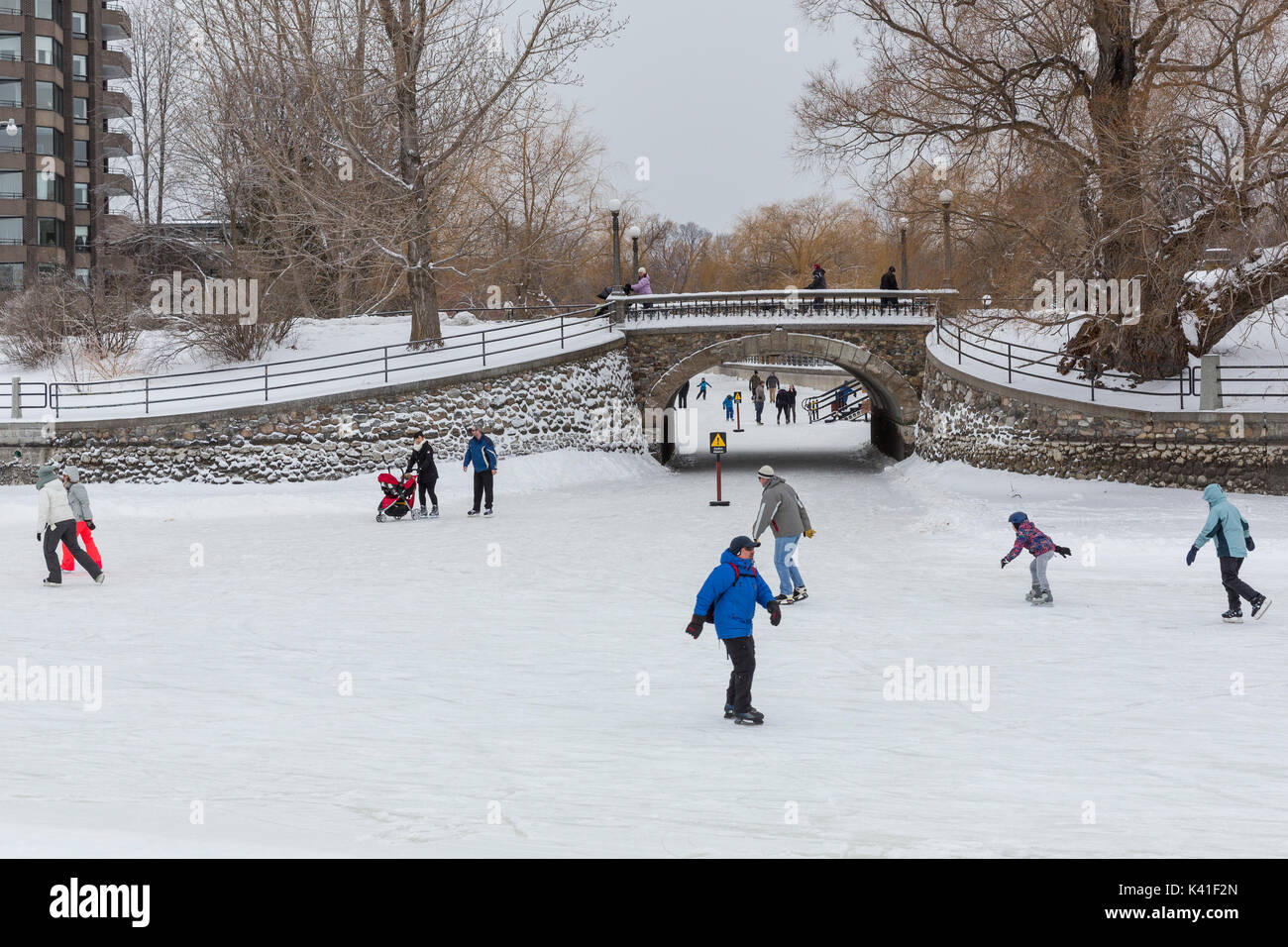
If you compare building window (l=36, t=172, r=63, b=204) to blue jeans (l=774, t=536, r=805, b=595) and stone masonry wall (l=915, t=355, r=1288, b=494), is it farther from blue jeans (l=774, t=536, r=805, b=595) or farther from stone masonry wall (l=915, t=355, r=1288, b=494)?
blue jeans (l=774, t=536, r=805, b=595)

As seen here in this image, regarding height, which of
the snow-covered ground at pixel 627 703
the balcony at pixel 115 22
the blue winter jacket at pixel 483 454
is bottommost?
the snow-covered ground at pixel 627 703

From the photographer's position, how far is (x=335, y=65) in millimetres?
28453

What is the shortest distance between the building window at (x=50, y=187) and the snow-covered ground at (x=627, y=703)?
4579 cm

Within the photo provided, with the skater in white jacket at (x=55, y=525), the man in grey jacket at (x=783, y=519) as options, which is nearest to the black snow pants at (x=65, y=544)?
the skater in white jacket at (x=55, y=525)

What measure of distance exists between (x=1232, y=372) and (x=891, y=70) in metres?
9.42

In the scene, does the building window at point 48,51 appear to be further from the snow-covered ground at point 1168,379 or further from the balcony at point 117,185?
the snow-covered ground at point 1168,379

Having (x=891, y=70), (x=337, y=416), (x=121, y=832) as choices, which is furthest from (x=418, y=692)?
(x=891, y=70)

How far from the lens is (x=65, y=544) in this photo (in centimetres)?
1558

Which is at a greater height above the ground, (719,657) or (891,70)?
(891,70)

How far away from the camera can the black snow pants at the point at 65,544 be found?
50.6 feet

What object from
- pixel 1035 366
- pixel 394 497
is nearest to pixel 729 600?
pixel 394 497

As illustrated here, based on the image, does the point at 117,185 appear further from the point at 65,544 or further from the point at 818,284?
the point at 65,544

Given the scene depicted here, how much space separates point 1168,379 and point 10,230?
53.3 metres
